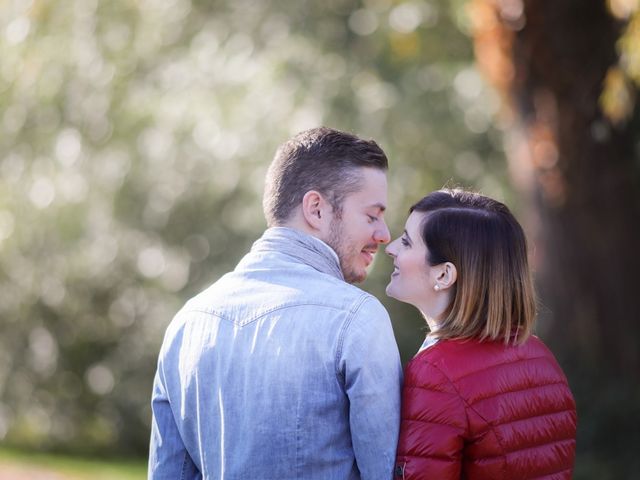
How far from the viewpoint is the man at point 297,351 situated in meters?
2.46

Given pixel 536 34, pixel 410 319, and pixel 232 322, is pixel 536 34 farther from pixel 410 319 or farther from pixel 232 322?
pixel 232 322

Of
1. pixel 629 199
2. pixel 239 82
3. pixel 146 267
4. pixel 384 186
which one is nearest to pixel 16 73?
pixel 239 82

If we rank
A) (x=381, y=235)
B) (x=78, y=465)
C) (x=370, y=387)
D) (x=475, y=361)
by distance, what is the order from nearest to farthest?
1. (x=370, y=387)
2. (x=475, y=361)
3. (x=381, y=235)
4. (x=78, y=465)

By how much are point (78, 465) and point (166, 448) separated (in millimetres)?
7623

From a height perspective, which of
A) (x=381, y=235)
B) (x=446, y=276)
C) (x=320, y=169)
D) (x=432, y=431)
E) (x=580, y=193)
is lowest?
(x=432, y=431)

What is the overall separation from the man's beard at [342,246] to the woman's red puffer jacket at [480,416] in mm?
344

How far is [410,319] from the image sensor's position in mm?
10289

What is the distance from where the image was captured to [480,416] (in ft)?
8.11

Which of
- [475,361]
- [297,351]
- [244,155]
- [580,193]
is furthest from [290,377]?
[244,155]

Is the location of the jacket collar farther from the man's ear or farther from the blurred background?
the blurred background

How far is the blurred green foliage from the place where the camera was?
873 centimetres

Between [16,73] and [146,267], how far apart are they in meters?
3.06

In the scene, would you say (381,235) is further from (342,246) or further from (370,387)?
(370,387)

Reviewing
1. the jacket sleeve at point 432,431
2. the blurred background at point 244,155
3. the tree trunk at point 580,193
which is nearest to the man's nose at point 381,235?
the jacket sleeve at point 432,431
